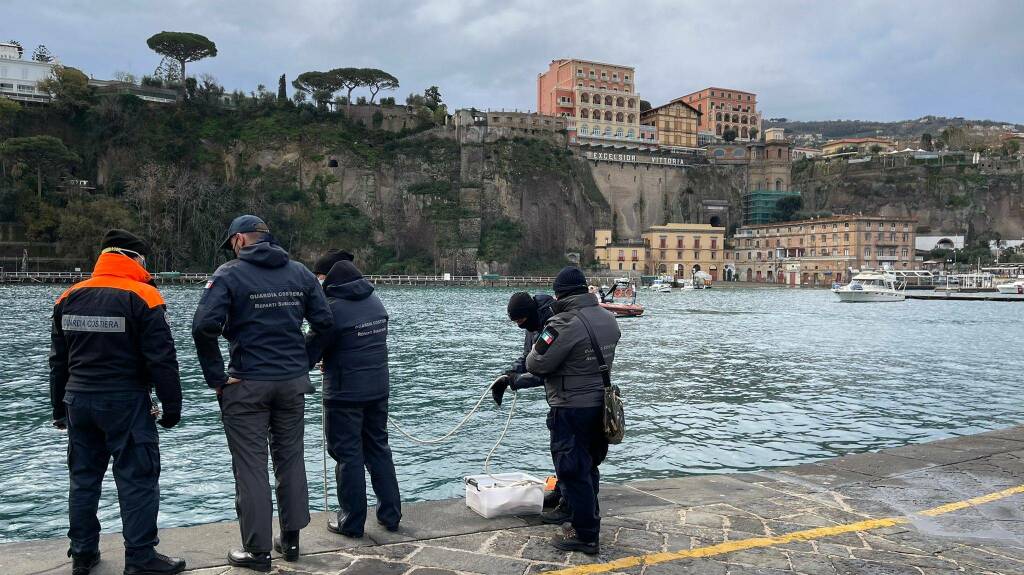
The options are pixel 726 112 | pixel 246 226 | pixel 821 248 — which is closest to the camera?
pixel 246 226

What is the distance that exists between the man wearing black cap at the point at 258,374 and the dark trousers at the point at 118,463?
1.45ft

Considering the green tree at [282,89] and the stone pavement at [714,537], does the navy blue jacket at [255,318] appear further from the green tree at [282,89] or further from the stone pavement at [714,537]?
the green tree at [282,89]

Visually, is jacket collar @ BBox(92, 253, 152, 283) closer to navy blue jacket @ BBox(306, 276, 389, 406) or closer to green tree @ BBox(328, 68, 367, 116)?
navy blue jacket @ BBox(306, 276, 389, 406)

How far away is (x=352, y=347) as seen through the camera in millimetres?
4781

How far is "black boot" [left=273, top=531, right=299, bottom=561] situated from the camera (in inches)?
162

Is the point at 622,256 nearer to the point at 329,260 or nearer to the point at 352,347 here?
the point at 329,260

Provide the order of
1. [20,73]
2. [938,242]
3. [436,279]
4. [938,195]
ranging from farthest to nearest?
[938,195], [938,242], [20,73], [436,279]

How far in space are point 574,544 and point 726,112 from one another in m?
131

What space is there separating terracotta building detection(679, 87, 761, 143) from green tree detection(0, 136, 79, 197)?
93018mm

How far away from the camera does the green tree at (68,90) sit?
83.2m

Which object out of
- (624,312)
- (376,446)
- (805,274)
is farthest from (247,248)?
(805,274)

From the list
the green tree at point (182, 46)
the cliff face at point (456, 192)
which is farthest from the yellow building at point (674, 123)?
the green tree at point (182, 46)

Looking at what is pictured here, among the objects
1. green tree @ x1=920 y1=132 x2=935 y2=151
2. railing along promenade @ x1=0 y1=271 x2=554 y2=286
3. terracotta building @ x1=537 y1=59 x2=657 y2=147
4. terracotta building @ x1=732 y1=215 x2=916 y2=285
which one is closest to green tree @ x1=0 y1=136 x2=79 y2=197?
railing along promenade @ x1=0 y1=271 x2=554 y2=286

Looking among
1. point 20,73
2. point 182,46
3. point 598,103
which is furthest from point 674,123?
point 20,73
